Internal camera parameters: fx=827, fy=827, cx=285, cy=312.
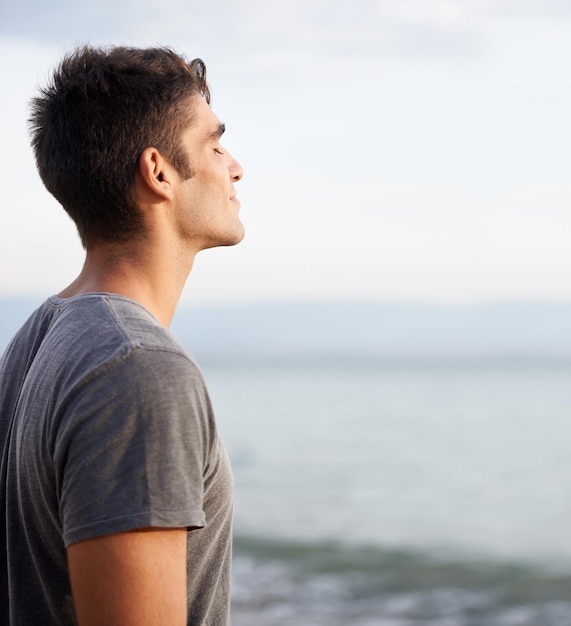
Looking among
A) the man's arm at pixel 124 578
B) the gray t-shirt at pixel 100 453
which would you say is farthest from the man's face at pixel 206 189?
the man's arm at pixel 124 578

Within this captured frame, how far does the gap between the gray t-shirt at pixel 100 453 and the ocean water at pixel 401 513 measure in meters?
5.07

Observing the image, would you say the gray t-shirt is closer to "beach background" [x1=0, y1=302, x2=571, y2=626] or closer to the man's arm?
the man's arm

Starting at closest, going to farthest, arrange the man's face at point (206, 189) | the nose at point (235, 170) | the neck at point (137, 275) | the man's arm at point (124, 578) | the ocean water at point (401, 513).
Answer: the man's arm at point (124, 578)
the neck at point (137, 275)
the man's face at point (206, 189)
the nose at point (235, 170)
the ocean water at point (401, 513)

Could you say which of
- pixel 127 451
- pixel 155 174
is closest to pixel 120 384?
pixel 127 451

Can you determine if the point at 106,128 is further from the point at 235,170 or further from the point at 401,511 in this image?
the point at 401,511

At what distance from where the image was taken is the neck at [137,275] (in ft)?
5.12

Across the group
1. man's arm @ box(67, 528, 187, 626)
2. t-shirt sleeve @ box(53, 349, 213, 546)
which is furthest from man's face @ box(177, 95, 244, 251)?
man's arm @ box(67, 528, 187, 626)

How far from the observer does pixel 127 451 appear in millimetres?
1207

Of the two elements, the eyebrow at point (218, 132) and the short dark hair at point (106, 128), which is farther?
the eyebrow at point (218, 132)

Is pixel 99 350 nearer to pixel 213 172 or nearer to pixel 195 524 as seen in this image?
pixel 195 524

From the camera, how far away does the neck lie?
5.12 ft

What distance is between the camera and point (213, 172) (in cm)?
180

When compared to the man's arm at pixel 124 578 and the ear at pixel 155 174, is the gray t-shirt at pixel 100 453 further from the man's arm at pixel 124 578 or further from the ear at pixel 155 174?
the ear at pixel 155 174

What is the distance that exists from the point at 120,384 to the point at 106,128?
67 centimetres
